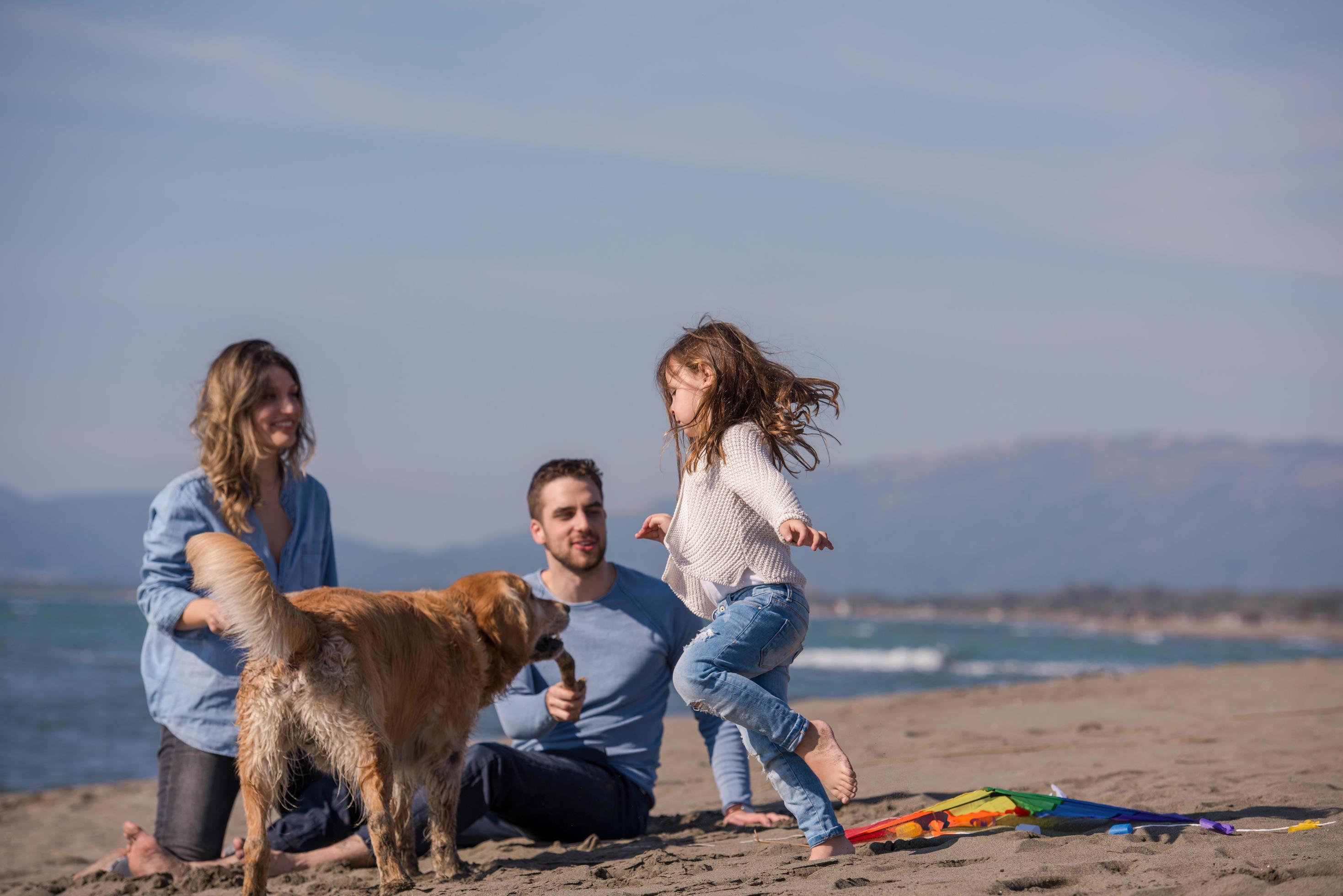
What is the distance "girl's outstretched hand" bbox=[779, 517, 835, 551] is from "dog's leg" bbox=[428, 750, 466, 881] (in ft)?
5.97

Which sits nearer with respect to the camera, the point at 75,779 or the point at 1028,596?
the point at 75,779

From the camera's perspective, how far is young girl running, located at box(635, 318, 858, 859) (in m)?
3.84

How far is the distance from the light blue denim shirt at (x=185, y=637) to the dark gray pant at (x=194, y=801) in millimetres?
71

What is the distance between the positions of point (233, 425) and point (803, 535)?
2671 millimetres

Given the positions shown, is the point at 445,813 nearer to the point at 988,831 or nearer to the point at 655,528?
the point at 655,528

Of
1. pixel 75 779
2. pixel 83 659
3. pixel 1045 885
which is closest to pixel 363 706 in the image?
pixel 1045 885

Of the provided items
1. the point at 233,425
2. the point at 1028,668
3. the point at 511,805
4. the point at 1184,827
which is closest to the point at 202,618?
the point at 233,425

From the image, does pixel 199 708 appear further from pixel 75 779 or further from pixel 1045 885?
pixel 75 779

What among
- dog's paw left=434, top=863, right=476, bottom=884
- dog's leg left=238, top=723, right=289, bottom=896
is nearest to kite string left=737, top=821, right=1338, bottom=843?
dog's paw left=434, top=863, right=476, bottom=884

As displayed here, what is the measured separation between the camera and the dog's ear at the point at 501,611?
4.82 m

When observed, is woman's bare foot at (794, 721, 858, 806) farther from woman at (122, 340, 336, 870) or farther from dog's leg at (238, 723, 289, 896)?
woman at (122, 340, 336, 870)

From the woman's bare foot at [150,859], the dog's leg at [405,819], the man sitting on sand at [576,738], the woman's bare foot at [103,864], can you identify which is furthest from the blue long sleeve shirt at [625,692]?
the woman's bare foot at [103,864]

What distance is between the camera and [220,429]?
4824mm

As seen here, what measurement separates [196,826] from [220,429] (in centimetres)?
177
